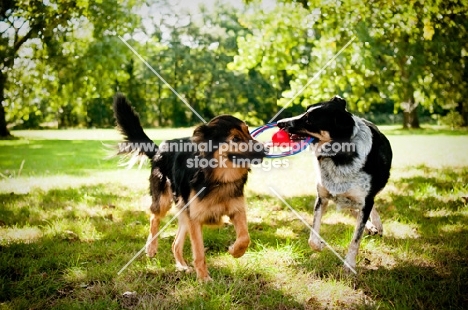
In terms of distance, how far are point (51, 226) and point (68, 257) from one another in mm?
1088

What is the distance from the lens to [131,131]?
4.35 m

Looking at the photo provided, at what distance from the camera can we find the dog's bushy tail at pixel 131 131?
4.26 meters

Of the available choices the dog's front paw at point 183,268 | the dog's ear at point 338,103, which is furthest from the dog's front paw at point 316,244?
the dog's ear at point 338,103

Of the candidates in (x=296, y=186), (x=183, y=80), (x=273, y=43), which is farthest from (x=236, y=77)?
(x=296, y=186)

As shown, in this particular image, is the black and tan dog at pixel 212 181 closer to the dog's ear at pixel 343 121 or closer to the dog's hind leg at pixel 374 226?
the dog's ear at pixel 343 121

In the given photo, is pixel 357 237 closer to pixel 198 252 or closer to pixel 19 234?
pixel 198 252

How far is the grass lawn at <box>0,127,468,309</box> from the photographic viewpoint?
2.87m

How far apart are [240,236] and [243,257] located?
450 millimetres

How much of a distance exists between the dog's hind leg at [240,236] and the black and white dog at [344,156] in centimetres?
77

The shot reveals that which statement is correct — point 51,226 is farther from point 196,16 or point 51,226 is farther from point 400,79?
point 196,16

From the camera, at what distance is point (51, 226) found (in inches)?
178

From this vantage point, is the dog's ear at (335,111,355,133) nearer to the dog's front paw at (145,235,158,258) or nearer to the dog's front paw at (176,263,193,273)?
the dog's front paw at (176,263,193,273)

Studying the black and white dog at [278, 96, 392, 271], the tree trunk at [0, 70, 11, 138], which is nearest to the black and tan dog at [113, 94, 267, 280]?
the black and white dog at [278, 96, 392, 271]

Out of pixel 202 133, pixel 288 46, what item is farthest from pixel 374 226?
pixel 288 46
